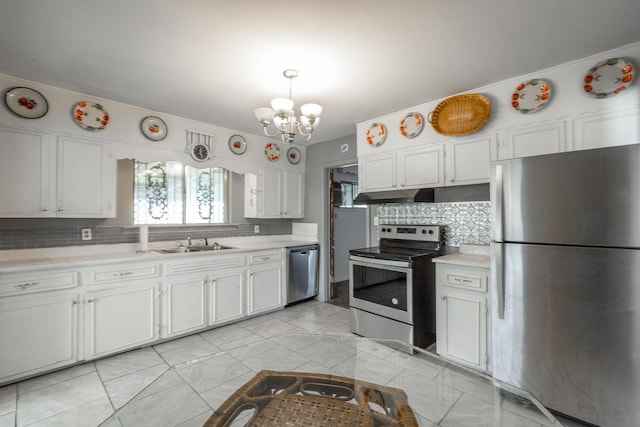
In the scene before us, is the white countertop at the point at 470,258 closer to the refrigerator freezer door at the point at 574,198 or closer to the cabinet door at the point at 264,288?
the refrigerator freezer door at the point at 574,198

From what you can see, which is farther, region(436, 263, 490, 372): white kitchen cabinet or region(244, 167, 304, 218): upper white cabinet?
region(244, 167, 304, 218): upper white cabinet

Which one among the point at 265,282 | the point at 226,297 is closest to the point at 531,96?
the point at 265,282

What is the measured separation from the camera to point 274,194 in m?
4.21

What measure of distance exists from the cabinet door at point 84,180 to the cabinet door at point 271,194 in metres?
1.75

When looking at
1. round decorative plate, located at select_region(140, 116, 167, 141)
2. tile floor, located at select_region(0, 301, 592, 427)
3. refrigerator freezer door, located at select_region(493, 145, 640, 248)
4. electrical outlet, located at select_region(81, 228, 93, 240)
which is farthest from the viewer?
round decorative plate, located at select_region(140, 116, 167, 141)

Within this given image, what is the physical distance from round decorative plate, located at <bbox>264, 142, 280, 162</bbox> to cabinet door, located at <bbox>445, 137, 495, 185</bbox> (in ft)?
7.94

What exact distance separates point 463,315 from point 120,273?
→ 9.98 ft

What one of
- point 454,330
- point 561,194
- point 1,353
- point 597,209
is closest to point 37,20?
point 1,353

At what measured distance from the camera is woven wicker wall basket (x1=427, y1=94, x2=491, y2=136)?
256 cm

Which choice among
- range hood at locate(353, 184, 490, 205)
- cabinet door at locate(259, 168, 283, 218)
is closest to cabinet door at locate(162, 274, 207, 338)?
cabinet door at locate(259, 168, 283, 218)

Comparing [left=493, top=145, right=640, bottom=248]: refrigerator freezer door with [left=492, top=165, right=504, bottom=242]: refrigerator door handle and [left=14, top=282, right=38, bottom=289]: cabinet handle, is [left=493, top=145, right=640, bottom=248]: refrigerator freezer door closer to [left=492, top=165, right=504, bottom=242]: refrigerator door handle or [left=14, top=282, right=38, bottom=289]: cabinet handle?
[left=492, top=165, right=504, bottom=242]: refrigerator door handle

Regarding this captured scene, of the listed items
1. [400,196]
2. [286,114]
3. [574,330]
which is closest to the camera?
[574,330]

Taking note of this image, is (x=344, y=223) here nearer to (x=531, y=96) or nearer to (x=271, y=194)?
(x=271, y=194)

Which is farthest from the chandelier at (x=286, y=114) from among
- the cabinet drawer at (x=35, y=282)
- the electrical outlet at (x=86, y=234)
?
the electrical outlet at (x=86, y=234)
